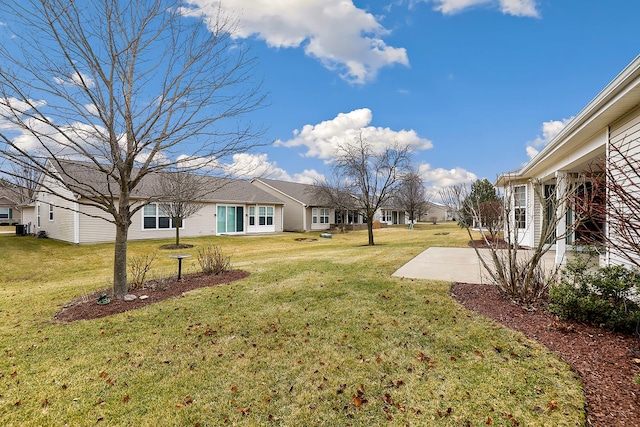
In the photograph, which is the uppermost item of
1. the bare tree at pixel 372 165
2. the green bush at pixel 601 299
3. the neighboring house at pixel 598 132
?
the bare tree at pixel 372 165

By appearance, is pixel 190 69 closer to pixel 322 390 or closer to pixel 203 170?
pixel 203 170

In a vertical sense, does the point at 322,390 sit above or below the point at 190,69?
below

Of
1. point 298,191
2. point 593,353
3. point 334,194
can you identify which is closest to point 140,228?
point 334,194

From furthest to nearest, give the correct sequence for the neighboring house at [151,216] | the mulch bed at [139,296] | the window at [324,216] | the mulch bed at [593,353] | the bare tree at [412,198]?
the bare tree at [412,198] < the window at [324,216] < the neighboring house at [151,216] < the mulch bed at [139,296] < the mulch bed at [593,353]

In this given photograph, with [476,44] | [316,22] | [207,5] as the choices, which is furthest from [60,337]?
[476,44]

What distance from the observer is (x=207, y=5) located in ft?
19.4

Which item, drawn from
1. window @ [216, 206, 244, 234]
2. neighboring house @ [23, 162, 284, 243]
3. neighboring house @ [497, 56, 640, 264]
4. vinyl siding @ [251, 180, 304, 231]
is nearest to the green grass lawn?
neighboring house @ [497, 56, 640, 264]

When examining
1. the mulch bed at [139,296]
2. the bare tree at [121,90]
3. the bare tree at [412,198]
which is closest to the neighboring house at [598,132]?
the bare tree at [121,90]

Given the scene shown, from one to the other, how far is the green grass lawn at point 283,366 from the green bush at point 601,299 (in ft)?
3.50

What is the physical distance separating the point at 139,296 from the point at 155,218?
1450cm

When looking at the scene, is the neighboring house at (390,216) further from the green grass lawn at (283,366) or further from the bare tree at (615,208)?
the green grass lawn at (283,366)

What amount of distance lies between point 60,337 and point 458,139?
16701 millimetres

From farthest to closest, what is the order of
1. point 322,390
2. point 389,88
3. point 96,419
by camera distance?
1. point 389,88
2. point 322,390
3. point 96,419

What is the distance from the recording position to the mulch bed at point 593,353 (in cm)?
261
